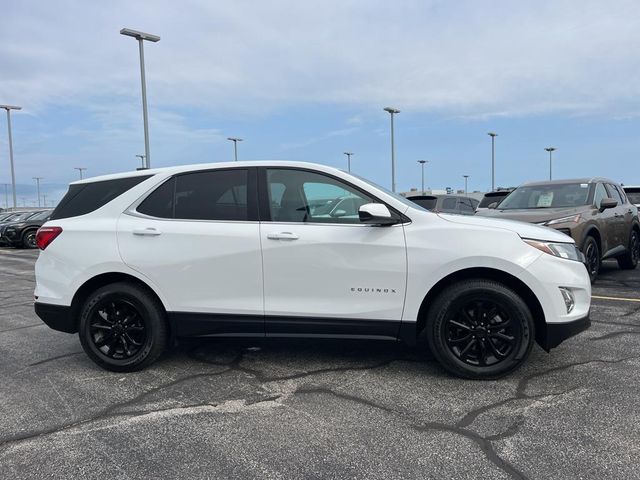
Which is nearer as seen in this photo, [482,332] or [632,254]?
[482,332]

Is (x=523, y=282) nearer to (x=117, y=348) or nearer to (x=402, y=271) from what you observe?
(x=402, y=271)

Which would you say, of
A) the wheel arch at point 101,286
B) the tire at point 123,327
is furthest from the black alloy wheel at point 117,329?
the wheel arch at point 101,286

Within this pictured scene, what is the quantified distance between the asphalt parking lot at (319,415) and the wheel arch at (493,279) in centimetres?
39

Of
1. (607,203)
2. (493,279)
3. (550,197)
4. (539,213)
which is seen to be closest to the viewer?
(493,279)

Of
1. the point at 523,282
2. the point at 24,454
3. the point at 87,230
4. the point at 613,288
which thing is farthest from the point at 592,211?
the point at 24,454

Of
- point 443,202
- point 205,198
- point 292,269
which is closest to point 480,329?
point 292,269

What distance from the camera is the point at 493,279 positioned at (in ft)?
12.8

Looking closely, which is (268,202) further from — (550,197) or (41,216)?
(41,216)

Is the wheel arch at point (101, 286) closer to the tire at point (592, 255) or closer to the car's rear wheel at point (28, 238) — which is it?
the tire at point (592, 255)

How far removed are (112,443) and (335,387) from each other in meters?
1.61

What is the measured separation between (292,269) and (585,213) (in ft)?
18.1

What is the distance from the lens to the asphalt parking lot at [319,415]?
9.20 feet

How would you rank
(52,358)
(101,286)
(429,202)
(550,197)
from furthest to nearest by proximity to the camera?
(429,202) < (550,197) < (52,358) < (101,286)

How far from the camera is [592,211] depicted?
773 centimetres
